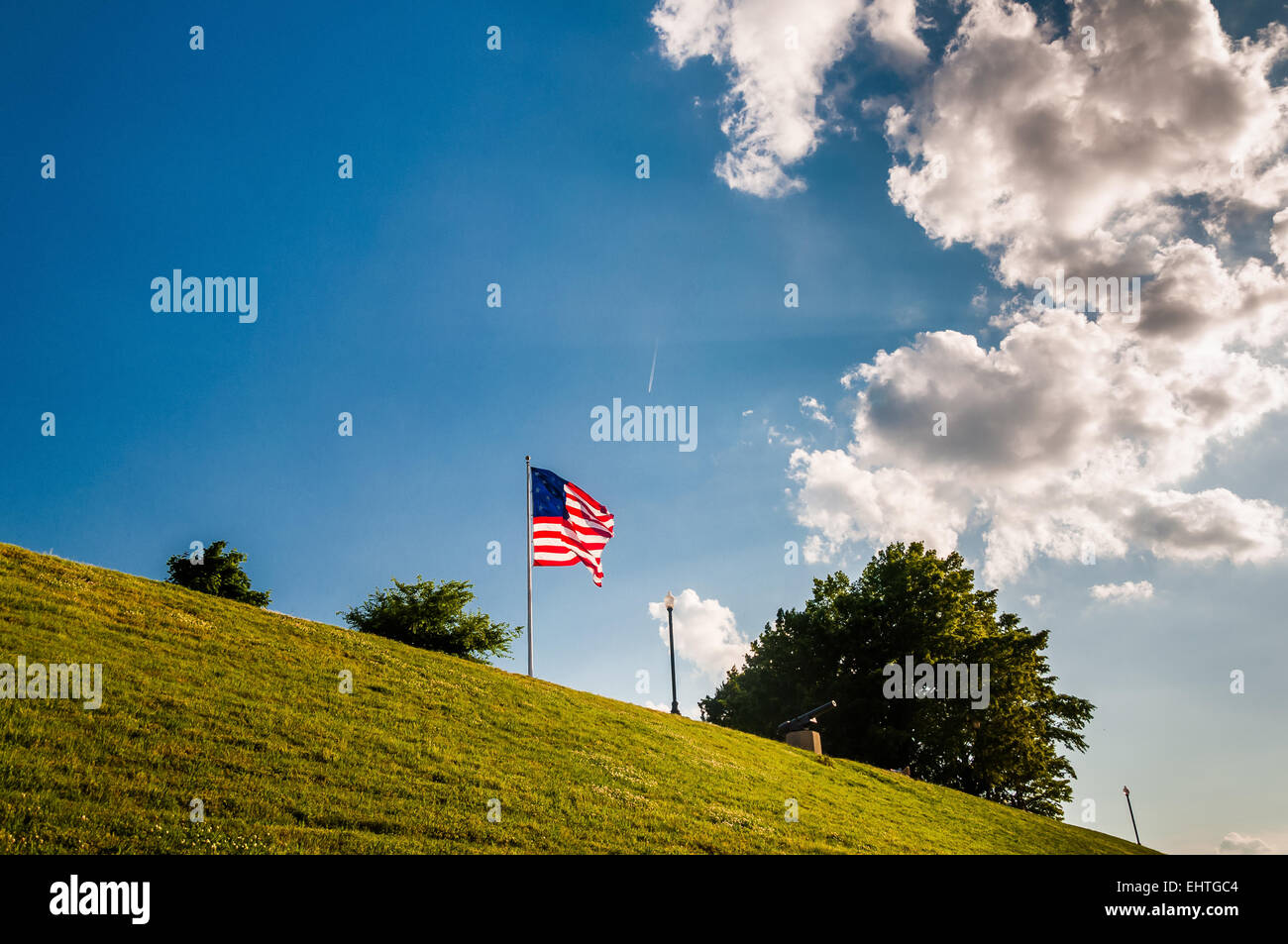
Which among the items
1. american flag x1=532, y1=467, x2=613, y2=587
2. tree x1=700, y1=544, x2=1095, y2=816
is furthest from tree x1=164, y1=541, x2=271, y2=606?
tree x1=700, y1=544, x2=1095, y2=816

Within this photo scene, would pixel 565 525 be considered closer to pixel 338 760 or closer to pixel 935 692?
pixel 338 760

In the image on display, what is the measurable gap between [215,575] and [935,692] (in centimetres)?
3919

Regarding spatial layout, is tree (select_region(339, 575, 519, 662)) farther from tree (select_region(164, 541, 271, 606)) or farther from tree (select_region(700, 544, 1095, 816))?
tree (select_region(700, 544, 1095, 816))

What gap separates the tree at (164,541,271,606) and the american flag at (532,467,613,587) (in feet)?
29.6

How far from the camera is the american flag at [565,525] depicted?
21.0 metres

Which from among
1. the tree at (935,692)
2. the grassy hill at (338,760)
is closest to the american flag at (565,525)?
the grassy hill at (338,760)

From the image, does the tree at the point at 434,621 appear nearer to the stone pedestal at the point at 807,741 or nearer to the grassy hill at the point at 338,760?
the grassy hill at the point at 338,760

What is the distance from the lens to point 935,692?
41406 millimetres

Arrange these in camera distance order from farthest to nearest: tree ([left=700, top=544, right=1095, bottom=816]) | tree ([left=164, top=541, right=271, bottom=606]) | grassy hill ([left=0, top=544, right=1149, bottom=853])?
tree ([left=700, top=544, right=1095, bottom=816]), tree ([left=164, top=541, right=271, bottom=606]), grassy hill ([left=0, top=544, right=1149, bottom=853])

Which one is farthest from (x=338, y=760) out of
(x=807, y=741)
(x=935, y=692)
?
(x=935, y=692)

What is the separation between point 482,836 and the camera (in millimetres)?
9242

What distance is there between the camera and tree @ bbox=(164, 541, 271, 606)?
20344mm

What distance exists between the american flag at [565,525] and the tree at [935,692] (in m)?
25.9
